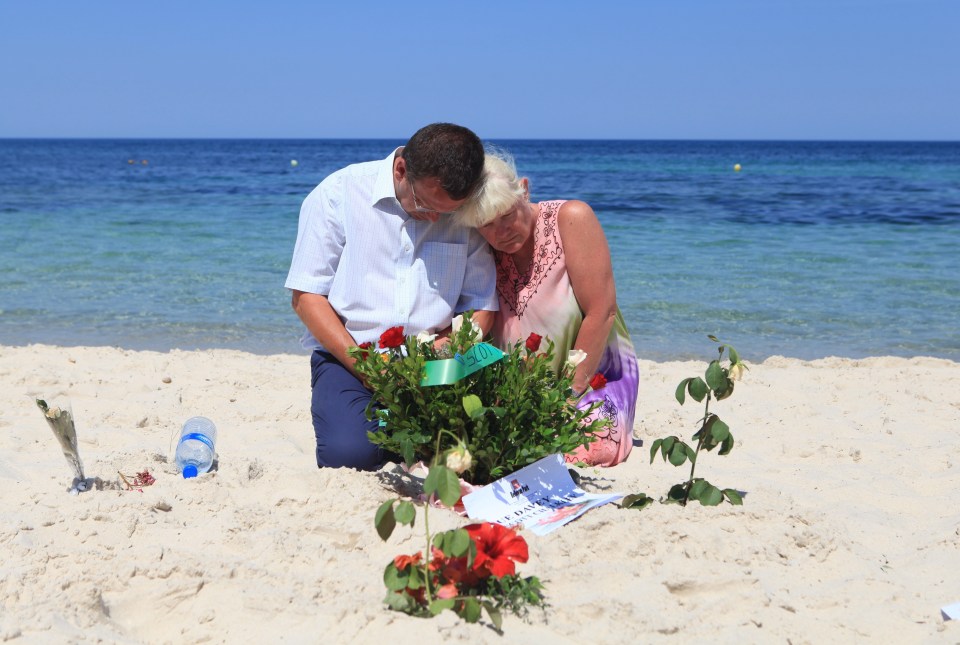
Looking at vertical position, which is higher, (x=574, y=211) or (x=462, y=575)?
(x=574, y=211)

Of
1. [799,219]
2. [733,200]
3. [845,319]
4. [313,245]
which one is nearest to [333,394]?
[313,245]

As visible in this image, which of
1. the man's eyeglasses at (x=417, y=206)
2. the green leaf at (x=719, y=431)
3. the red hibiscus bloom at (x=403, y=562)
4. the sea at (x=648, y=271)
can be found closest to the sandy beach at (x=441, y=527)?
the red hibiscus bloom at (x=403, y=562)

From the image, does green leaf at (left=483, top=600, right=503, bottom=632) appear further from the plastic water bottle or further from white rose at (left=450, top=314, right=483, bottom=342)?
the plastic water bottle

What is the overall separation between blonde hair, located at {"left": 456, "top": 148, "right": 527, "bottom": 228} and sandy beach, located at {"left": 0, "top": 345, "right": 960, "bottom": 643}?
1056mm

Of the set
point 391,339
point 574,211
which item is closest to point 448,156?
point 391,339

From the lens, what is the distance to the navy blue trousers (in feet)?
11.7

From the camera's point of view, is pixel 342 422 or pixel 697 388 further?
pixel 342 422

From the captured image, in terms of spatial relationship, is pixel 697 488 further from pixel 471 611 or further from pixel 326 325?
pixel 326 325

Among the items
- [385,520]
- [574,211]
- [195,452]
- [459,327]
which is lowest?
[195,452]

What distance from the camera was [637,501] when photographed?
3039mm

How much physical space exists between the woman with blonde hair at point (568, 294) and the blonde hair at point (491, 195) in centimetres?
24

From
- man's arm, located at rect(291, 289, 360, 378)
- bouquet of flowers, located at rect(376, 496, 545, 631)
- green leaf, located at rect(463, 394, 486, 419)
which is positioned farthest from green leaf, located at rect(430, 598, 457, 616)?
man's arm, located at rect(291, 289, 360, 378)

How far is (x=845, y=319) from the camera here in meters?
7.81

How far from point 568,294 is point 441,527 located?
4.71 feet
